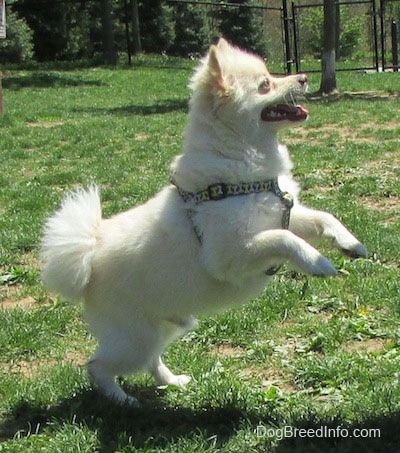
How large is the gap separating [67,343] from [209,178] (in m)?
1.61

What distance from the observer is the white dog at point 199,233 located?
316 cm

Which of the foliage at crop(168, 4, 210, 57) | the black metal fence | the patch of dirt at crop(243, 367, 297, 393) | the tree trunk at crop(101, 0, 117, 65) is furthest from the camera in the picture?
the foliage at crop(168, 4, 210, 57)

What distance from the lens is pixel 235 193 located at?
317cm

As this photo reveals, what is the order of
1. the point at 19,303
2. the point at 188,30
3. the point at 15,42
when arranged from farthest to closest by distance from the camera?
the point at 188,30 < the point at 15,42 < the point at 19,303

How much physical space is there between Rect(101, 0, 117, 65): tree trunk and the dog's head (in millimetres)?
23063

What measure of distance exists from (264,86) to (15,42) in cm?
2370

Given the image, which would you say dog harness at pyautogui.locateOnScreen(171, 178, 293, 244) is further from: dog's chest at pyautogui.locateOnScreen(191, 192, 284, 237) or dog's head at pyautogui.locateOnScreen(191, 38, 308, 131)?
dog's head at pyautogui.locateOnScreen(191, 38, 308, 131)

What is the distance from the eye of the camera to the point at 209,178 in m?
3.23

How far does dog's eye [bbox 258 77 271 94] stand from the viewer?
3.30 m

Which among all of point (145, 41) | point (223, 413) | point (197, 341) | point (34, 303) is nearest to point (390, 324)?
point (197, 341)

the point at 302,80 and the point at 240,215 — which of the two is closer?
the point at 240,215

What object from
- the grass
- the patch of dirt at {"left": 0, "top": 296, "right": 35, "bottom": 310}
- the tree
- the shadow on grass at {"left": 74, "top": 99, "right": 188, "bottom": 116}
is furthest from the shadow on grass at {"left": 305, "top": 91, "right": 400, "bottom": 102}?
the patch of dirt at {"left": 0, "top": 296, "right": 35, "bottom": 310}

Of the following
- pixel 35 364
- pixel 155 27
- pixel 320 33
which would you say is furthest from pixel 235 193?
pixel 320 33

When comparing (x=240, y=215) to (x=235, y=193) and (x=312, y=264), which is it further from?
(x=312, y=264)
